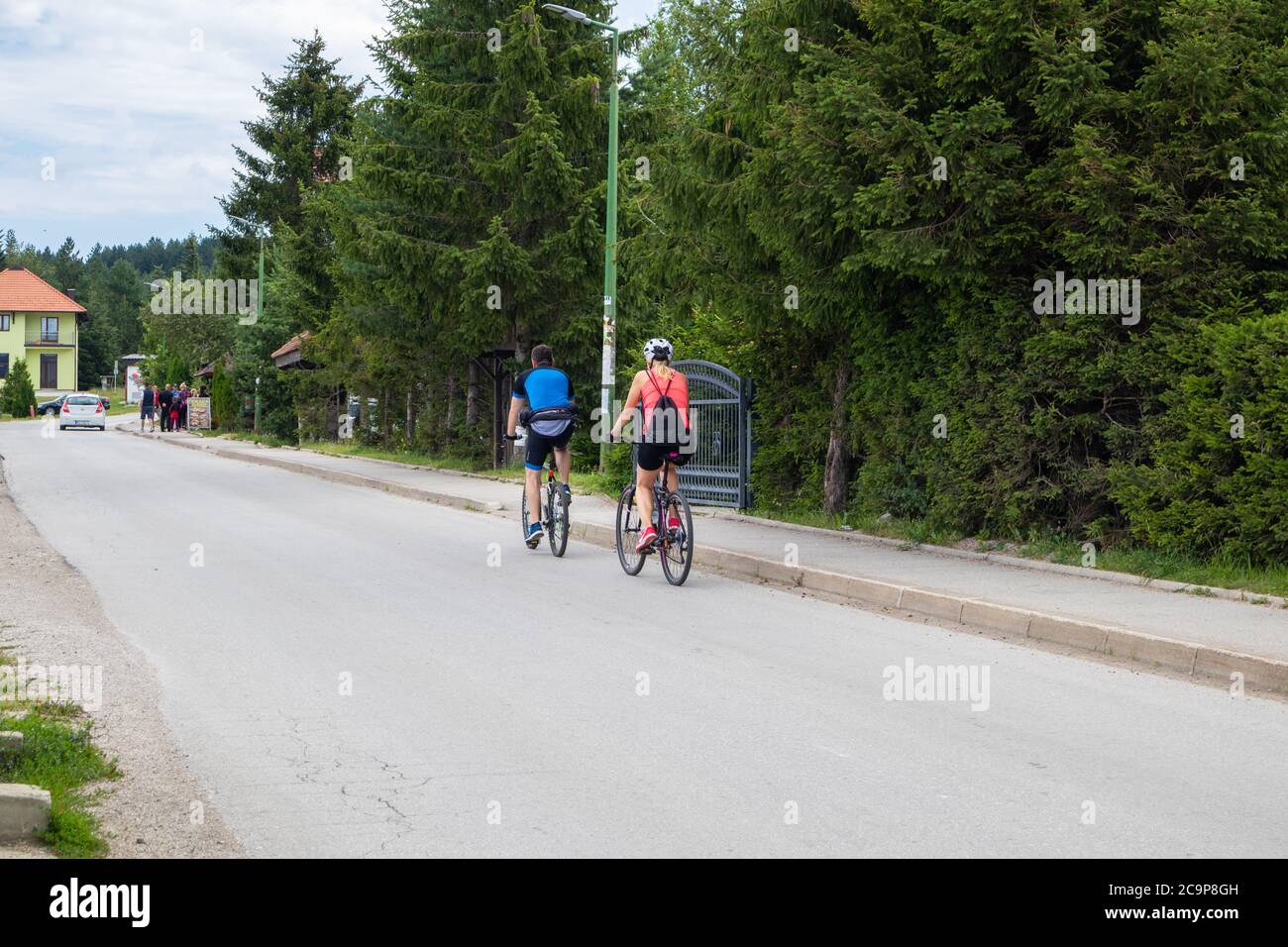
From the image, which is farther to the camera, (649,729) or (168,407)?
(168,407)

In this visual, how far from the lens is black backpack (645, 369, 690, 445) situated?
483 inches

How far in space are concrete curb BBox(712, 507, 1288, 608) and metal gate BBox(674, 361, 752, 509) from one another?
1.34 metres

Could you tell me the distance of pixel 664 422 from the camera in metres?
12.3

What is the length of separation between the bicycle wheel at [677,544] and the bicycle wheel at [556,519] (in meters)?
2.16

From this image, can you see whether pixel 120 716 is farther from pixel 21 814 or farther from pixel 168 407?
pixel 168 407

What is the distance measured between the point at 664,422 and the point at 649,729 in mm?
5679

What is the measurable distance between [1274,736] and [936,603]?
13.0ft

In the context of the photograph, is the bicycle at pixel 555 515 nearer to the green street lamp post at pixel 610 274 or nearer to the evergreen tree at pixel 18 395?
the green street lamp post at pixel 610 274

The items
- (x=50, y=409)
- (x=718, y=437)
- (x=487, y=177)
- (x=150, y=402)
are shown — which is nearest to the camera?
(x=718, y=437)

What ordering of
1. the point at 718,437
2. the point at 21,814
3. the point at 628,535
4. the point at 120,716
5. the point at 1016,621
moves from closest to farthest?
the point at 21,814
the point at 120,716
the point at 1016,621
the point at 628,535
the point at 718,437

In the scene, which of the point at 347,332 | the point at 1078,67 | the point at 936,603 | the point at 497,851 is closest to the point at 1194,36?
the point at 1078,67

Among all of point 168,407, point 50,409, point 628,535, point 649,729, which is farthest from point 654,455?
point 50,409

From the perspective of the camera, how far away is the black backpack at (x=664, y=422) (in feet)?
40.2

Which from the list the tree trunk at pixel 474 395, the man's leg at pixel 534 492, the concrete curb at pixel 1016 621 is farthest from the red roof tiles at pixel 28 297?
the man's leg at pixel 534 492
